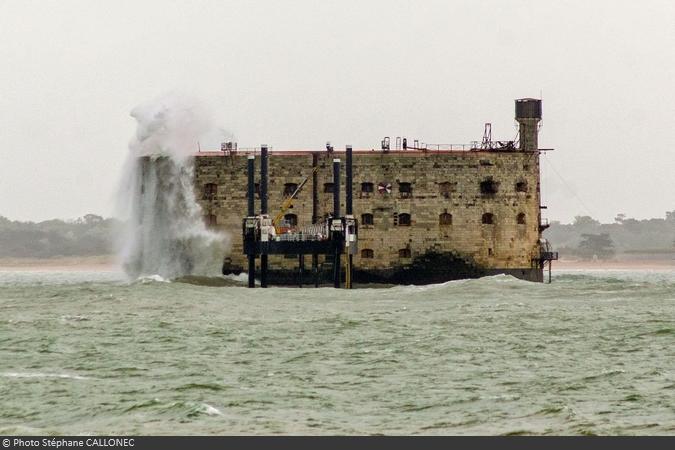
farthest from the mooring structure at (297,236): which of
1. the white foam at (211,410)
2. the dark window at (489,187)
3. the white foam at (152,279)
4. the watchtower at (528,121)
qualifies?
the white foam at (211,410)

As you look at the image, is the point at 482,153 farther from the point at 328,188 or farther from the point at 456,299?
the point at 456,299

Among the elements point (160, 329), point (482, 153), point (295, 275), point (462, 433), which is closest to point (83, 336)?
point (160, 329)

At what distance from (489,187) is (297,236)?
1092 centimetres

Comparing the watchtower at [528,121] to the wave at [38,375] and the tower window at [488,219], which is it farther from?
the wave at [38,375]

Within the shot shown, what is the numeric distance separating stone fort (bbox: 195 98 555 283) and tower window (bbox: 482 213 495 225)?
0.05 metres

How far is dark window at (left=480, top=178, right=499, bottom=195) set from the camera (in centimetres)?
6384

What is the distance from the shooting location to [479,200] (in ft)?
209

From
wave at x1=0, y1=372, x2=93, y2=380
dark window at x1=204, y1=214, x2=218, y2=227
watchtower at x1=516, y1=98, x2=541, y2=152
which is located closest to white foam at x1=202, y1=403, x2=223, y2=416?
wave at x1=0, y1=372, x2=93, y2=380

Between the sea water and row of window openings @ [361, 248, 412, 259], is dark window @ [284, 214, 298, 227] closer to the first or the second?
row of window openings @ [361, 248, 412, 259]

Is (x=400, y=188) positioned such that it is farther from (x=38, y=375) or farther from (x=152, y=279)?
(x=38, y=375)

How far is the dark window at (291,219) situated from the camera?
208 feet

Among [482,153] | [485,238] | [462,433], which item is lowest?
[462,433]

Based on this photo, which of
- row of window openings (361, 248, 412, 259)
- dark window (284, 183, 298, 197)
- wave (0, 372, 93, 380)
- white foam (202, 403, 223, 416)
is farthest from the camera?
dark window (284, 183, 298, 197)

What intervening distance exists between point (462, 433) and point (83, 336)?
16.7 m
